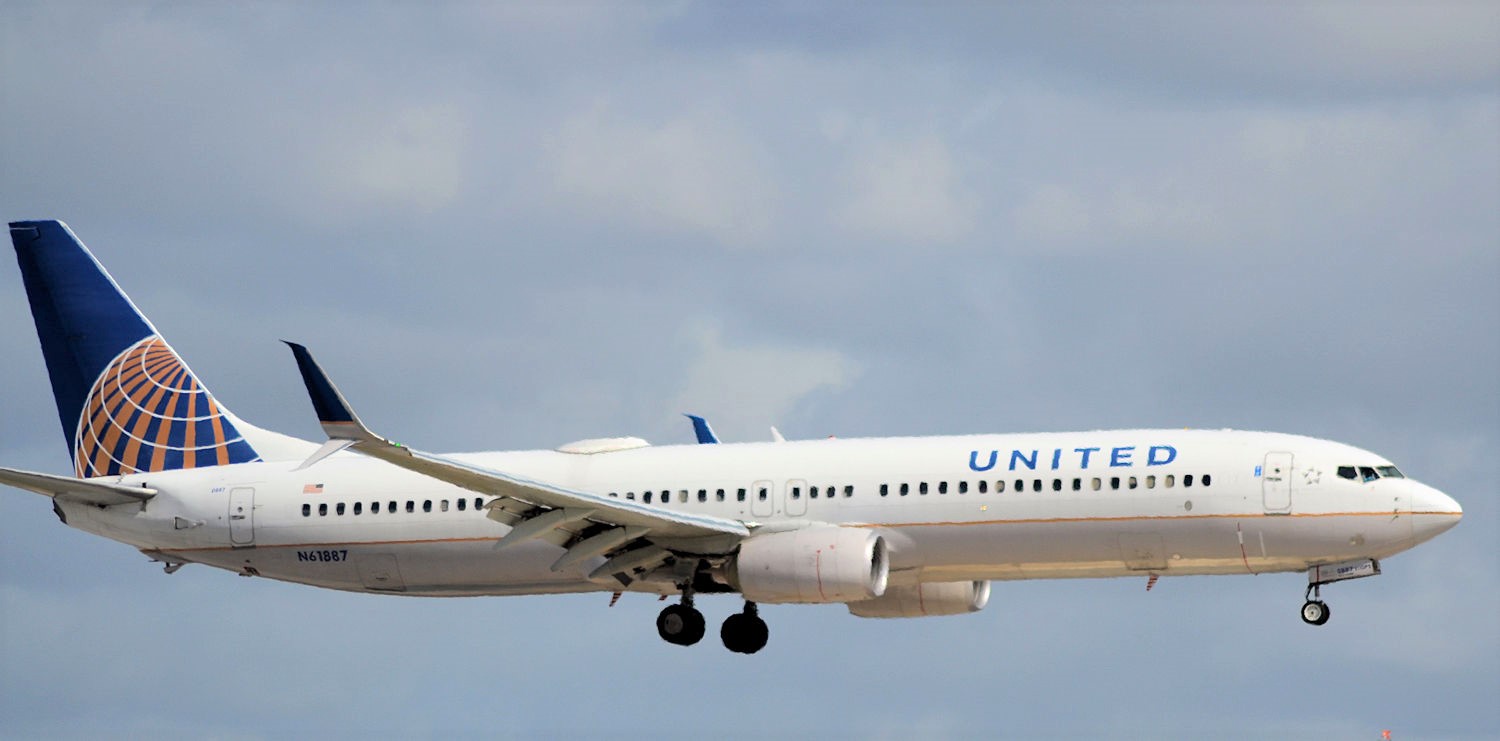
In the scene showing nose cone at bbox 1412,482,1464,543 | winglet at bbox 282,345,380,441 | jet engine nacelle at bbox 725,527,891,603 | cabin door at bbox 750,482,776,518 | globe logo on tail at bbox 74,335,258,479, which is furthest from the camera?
globe logo on tail at bbox 74,335,258,479

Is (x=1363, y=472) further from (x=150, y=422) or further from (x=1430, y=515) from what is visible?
(x=150, y=422)

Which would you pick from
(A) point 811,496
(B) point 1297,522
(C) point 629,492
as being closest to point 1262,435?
(B) point 1297,522

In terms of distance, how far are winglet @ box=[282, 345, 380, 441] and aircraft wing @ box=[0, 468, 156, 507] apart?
13.1 meters

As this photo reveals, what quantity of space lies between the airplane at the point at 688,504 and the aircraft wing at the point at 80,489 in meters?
0.08

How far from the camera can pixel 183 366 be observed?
62.9 metres

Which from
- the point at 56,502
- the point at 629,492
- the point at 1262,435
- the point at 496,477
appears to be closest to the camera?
the point at 496,477

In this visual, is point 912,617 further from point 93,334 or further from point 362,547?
point 93,334

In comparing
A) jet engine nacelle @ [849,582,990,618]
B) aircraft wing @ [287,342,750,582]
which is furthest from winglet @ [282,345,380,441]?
jet engine nacelle @ [849,582,990,618]

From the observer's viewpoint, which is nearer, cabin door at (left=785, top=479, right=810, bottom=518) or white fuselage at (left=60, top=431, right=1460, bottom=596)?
white fuselage at (left=60, top=431, right=1460, bottom=596)

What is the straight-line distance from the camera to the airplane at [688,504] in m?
50.6

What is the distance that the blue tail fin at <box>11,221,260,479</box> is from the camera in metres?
61.1

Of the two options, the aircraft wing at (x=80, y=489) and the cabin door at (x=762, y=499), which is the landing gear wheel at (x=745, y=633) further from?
the aircraft wing at (x=80, y=489)

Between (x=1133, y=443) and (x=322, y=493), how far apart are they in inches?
807

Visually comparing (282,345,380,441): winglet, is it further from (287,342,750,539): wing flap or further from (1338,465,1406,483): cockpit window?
(1338,465,1406,483): cockpit window
